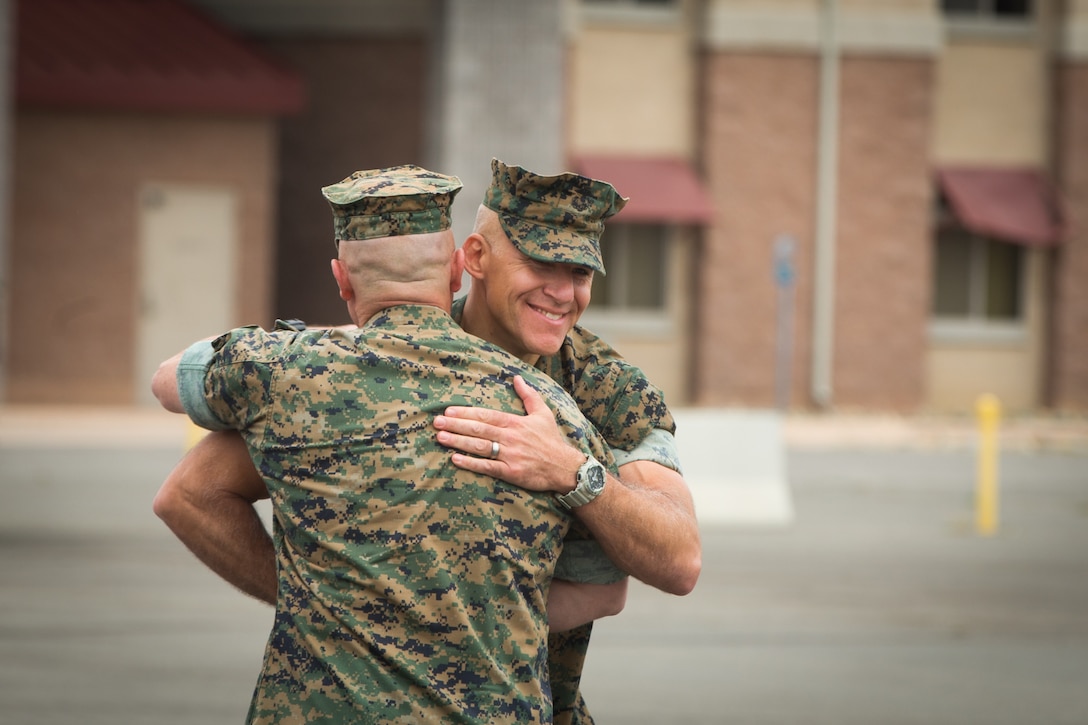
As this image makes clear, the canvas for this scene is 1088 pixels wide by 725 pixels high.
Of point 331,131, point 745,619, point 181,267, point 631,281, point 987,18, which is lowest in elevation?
point 745,619

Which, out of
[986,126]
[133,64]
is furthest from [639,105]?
[133,64]

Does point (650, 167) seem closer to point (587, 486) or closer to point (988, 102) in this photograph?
point (988, 102)

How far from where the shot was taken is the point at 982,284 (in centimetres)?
2794

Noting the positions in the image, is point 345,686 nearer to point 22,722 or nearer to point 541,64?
point 22,722

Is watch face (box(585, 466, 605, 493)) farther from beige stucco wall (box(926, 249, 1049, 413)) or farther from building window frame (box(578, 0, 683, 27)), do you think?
beige stucco wall (box(926, 249, 1049, 413))

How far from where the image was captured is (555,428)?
10.1 feet

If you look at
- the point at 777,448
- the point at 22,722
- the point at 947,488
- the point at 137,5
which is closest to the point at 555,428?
the point at 22,722

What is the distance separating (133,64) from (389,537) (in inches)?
849

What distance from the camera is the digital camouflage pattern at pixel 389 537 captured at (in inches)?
117

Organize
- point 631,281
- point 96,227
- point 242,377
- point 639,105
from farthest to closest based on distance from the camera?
point 631,281 < point 639,105 < point 96,227 < point 242,377

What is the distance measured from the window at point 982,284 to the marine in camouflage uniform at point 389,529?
84.1 ft

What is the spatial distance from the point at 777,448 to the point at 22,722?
813 centimetres

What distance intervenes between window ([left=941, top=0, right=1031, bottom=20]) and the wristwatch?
2606 centimetres

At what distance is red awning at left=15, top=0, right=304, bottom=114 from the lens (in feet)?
75.2
